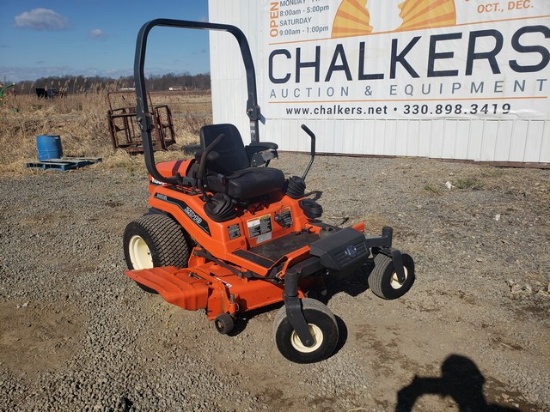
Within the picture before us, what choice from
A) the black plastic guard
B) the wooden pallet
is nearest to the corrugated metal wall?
the wooden pallet

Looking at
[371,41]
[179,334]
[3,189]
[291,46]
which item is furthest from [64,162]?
[179,334]

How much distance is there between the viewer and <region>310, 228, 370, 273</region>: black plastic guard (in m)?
3.16

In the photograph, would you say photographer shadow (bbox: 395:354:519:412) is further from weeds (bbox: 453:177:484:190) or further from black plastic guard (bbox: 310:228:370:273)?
weeds (bbox: 453:177:484:190)

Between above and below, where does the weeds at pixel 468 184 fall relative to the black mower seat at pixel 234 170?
below

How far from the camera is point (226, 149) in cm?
401

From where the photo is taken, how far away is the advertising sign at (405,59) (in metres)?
7.93

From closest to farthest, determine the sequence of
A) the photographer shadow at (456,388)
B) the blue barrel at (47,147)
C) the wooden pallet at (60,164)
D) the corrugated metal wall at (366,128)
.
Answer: the photographer shadow at (456,388), the corrugated metal wall at (366,128), the wooden pallet at (60,164), the blue barrel at (47,147)

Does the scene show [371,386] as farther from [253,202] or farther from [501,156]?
[501,156]

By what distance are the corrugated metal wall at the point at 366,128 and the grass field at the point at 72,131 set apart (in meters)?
2.13

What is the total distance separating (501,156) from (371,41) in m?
3.47

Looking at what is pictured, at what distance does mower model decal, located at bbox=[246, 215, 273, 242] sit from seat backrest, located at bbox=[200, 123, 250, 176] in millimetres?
529

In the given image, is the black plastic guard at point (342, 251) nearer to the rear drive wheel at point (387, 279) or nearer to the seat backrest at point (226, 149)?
the rear drive wheel at point (387, 279)

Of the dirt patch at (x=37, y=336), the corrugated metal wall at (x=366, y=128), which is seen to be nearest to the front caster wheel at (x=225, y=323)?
the dirt patch at (x=37, y=336)

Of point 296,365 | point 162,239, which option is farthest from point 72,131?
point 296,365
